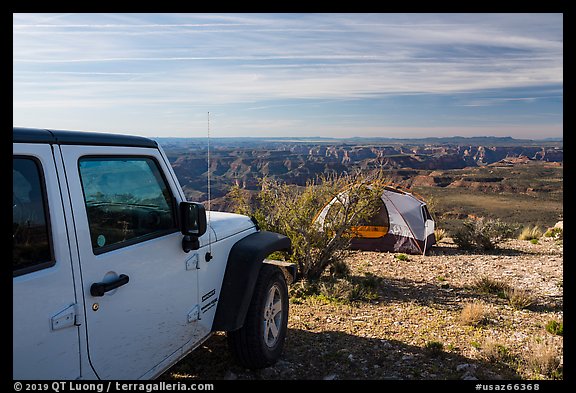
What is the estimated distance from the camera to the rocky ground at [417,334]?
4.80 m

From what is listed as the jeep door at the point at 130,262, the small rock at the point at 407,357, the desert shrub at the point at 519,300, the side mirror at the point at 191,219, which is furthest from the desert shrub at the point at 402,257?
the side mirror at the point at 191,219

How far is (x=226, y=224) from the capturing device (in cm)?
445

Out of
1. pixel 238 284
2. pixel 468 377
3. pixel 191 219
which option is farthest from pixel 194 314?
pixel 468 377

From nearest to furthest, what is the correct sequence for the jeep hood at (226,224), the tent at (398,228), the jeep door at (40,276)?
the jeep door at (40,276) < the jeep hood at (226,224) < the tent at (398,228)

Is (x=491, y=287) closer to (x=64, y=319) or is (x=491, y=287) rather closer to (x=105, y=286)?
(x=105, y=286)

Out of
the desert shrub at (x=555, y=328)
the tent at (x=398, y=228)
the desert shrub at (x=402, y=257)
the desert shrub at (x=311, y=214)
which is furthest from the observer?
the tent at (x=398, y=228)

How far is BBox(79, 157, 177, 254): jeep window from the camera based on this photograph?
2.83m

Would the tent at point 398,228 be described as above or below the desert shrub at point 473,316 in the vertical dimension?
above

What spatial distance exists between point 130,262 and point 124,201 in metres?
0.45

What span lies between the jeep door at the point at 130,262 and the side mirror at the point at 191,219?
89 millimetres

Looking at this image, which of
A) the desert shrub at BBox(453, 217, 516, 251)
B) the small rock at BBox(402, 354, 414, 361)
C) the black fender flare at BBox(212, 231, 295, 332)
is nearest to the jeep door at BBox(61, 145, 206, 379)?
the black fender flare at BBox(212, 231, 295, 332)

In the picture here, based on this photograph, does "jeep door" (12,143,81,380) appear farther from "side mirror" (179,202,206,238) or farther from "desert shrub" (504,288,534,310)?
"desert shrub" (504,288,534,310)

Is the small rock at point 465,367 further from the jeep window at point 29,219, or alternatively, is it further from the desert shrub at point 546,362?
the jeep window at point 29,219

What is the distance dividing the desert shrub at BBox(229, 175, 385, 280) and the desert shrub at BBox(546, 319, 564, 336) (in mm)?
3741
